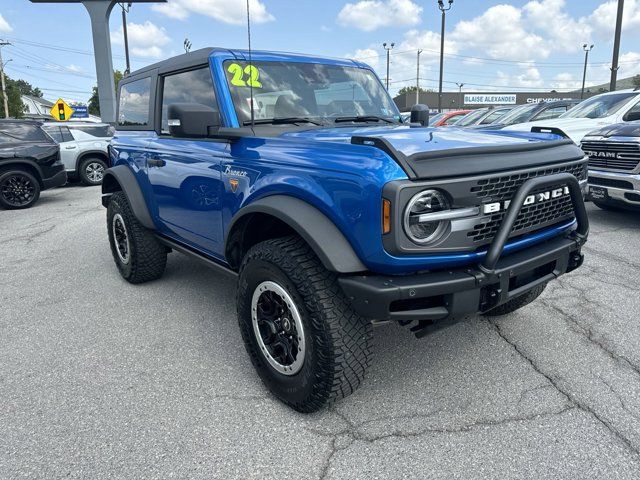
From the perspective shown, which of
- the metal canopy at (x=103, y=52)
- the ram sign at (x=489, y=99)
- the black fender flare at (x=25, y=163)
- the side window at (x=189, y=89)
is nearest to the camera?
the side window at (x=189, y=89)

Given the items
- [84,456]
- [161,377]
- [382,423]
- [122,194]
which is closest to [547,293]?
[382,423]

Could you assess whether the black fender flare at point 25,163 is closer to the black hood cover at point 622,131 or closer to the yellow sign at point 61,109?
the black hood cover at point 622,131

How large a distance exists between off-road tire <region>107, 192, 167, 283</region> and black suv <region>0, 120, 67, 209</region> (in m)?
6.41

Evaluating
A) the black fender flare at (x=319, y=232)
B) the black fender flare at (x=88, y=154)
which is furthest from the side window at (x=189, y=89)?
Result: the black fender flare at (x=88, y=154)

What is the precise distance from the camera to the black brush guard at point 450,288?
6.66 feet

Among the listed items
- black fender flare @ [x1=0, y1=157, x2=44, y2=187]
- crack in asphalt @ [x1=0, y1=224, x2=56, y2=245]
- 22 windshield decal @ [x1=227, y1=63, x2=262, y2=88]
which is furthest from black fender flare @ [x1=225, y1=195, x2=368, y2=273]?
black fender flare @ [x1=0, y1=157, x2=44, y2=187]

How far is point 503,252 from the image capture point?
236cm

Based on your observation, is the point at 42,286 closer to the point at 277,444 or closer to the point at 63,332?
the point at 63,332

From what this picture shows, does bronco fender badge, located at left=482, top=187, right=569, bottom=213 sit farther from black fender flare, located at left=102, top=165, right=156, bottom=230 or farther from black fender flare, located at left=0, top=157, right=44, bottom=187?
black fender flare, located at left=0, top=157, right=44, bottom=187

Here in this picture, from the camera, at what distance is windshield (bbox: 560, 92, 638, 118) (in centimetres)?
807

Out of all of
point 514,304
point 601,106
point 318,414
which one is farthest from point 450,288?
point 601,106

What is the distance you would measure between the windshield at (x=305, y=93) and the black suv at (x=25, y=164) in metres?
8.34

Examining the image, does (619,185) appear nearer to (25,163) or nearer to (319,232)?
(319,232)

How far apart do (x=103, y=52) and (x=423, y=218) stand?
22.9m
